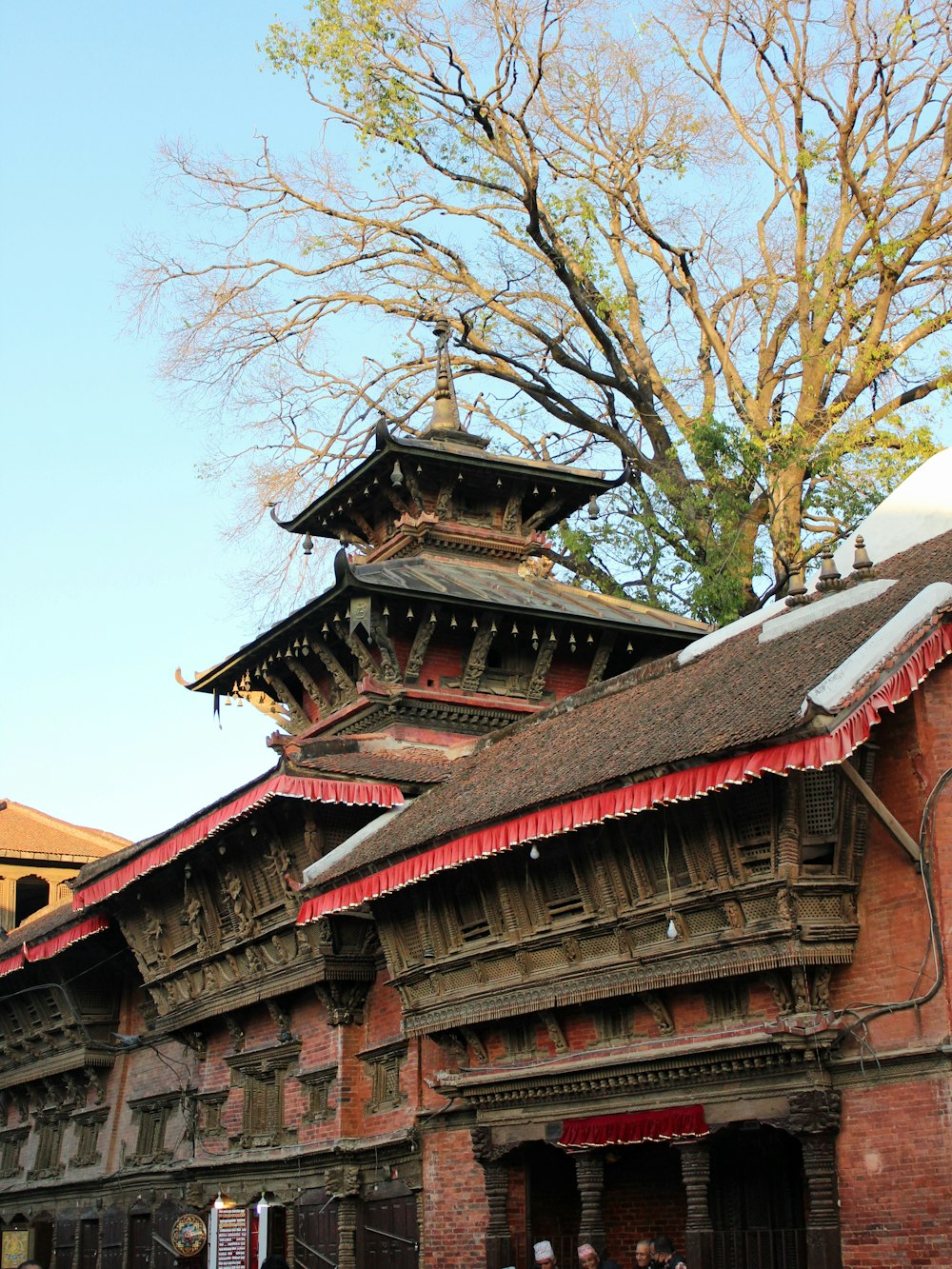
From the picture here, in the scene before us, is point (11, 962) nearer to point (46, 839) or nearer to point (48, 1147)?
point (48, 1147)

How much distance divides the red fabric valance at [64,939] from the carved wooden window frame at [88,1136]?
9.32 ft

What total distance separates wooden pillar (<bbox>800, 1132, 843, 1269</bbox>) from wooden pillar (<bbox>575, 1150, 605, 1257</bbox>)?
8.04ft

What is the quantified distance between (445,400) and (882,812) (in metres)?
14.0

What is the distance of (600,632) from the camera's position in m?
20.7

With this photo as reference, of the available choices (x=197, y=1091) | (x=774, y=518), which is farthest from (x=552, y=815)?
(x=774, y=518)

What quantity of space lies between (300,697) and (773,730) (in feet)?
40.1

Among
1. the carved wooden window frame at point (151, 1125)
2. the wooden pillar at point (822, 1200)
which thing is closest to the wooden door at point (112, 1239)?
the carved wooden window frame at point (151, 1125)

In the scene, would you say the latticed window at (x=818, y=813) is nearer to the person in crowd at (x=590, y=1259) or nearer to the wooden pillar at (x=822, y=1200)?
the wooden pillar at (x=822, y=1200)

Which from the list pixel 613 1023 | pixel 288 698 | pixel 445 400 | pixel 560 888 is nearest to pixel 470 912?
pixel 560 888

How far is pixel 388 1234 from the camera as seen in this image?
1638 cm

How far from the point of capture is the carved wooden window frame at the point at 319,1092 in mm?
17391

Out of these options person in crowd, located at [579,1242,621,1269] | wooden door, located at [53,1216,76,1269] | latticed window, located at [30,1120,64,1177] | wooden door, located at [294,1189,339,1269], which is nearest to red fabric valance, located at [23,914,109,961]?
latticed window, located at [30,1120,64,1177]

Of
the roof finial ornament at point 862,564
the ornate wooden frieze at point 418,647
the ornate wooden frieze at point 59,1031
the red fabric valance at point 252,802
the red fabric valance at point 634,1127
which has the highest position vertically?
the ornate wooden frieze at point 418,647

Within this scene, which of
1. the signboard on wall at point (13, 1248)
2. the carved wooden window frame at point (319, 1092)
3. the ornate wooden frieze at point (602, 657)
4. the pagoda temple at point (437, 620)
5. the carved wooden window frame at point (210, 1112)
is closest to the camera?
the carved wooden window frame at point (319, 1092)
